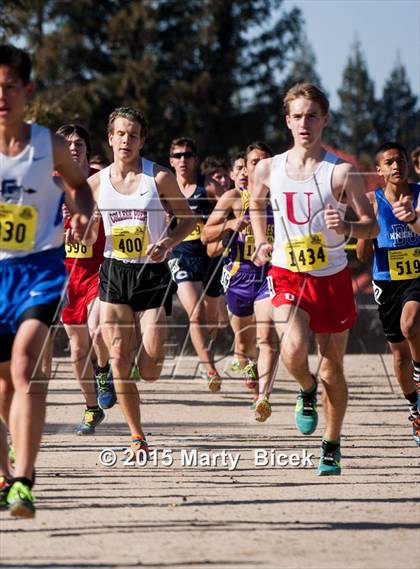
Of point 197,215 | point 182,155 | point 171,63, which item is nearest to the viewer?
point 182,155

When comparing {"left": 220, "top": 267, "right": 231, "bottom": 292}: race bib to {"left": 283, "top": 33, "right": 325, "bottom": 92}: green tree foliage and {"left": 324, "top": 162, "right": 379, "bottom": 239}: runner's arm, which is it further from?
{"left": 283, "top": 33, "right": 325, "bottom": 92}: green tree foliage

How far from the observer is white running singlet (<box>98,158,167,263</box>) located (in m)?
8.66

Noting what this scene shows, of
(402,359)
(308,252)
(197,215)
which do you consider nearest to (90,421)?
(402,359)

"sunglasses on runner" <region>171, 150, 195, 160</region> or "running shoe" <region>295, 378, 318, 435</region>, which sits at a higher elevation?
"sunglasses on runner" <region>171, 150, 195, 160</region>

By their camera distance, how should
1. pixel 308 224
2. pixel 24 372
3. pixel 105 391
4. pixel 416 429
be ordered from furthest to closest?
Result: pixel 105 391 < pixel 416 429 < pixel 308 224 < pixel 24 372

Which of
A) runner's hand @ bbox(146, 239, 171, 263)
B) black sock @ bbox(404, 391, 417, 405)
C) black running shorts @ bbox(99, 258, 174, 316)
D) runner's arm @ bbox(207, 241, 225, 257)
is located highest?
runner's hand @ bbox(146, 239, 171, 263)

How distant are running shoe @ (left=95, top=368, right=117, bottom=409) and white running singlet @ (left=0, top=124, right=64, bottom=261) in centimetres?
457

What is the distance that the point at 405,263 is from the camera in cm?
978

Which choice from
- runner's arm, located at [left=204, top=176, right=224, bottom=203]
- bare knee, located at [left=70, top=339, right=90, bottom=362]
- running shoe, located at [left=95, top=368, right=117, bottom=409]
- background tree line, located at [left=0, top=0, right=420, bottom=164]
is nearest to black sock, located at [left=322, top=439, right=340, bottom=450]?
bare knee, located at [left=70, top=339, right=90, bottom=362]

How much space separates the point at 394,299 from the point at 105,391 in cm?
259

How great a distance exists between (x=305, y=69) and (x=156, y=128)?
62.4 m

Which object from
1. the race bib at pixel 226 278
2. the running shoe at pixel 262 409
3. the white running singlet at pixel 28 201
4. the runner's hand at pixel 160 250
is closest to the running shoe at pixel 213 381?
the race bib at pixel 226 278

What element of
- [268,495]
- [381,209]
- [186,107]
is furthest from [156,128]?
[268,495]

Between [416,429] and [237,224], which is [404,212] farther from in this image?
[237,224]
